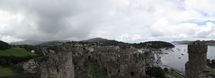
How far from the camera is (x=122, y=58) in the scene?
45.4 meters

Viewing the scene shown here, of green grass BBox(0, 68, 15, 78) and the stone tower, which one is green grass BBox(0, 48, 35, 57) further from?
the stone tower

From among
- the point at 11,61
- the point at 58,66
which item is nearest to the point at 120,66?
the point at 58,66

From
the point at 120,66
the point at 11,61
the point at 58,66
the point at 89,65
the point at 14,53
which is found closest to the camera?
the point at 58,66

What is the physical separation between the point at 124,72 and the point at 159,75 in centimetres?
2292

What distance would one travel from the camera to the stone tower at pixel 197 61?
9.70m

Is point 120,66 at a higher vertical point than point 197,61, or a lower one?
lower

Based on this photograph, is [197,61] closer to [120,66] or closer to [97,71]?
[120,66]

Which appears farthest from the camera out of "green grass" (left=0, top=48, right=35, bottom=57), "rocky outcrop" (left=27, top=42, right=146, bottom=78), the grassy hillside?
"green grass" (left=0, top=48, right=35, bottom=57)

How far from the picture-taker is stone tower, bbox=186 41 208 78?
9.70 metres

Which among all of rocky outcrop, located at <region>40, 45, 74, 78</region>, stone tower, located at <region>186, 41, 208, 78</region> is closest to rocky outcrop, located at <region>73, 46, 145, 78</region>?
rocky outcrop, located at <region>40, 45, 74, 78</region>

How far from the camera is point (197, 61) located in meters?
9.70

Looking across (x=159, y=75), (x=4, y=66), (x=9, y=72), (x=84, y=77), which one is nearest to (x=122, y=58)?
(x=84, y=77)

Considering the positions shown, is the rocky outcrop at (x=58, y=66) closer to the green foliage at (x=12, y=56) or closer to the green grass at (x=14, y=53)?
the green foliage at (x=12, y=56)

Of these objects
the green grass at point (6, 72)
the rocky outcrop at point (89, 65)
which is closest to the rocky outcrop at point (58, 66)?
the rocky outcrop at point (89, 65)
